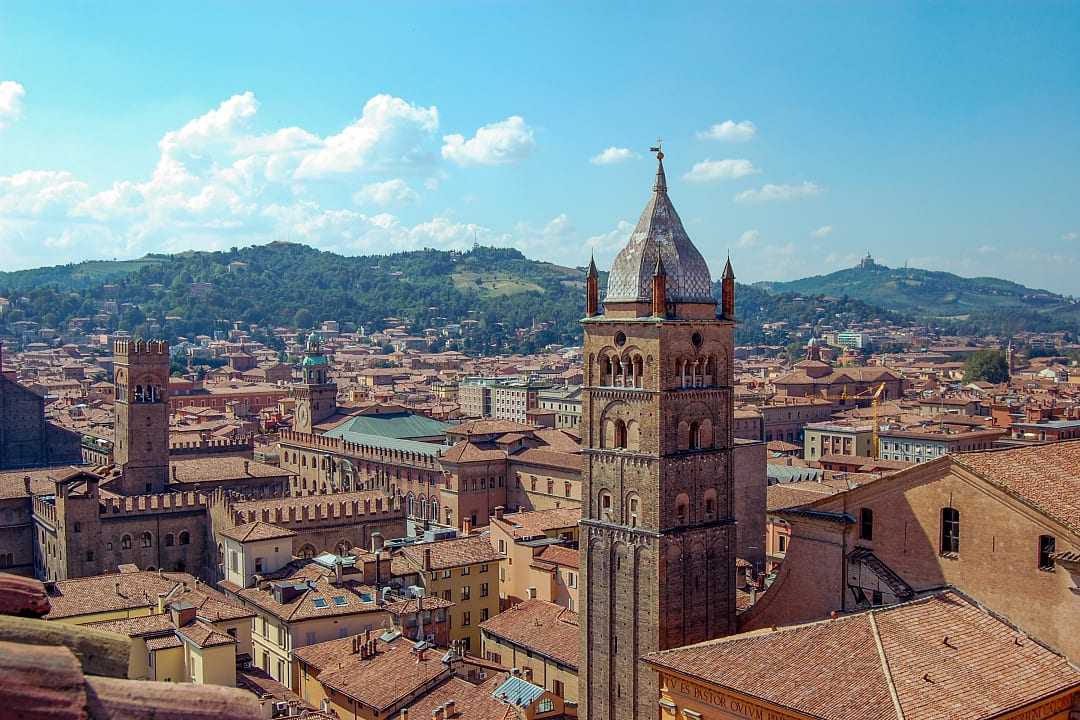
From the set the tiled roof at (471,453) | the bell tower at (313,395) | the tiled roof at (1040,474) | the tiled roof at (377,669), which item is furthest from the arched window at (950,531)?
the bell tower at (313,395)

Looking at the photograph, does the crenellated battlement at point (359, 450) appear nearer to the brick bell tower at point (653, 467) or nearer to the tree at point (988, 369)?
the brick bell tower at point (653, 467)

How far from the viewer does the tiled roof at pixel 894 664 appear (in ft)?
67.6

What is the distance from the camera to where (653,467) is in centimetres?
2980

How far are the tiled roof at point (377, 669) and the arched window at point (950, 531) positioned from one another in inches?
591

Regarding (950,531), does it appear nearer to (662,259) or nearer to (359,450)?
(662,259)

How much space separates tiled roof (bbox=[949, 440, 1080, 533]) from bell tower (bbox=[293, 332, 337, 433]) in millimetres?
65552

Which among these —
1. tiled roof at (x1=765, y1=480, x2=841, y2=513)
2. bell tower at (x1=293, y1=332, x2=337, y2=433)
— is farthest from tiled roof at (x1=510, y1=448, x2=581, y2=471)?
bell tower at (x1=293, y1=332, x2=337, y2=433)

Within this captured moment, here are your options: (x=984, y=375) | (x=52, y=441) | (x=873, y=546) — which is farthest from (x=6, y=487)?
(x=984, y=375)

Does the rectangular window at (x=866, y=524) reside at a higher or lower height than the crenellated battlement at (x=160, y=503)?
higher

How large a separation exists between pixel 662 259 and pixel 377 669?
1549 cm

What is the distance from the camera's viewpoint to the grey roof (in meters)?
30.6

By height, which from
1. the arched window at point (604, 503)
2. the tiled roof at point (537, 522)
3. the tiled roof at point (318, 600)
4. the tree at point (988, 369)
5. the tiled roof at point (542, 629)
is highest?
the arched window at point (604, 503)

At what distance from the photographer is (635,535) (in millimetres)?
30156

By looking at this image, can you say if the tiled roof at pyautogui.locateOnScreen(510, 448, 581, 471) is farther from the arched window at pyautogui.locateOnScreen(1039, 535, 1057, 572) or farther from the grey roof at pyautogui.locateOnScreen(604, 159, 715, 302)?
the arched window at pyautogui.locateOnScreen(1039, 535, 1057, 572)
